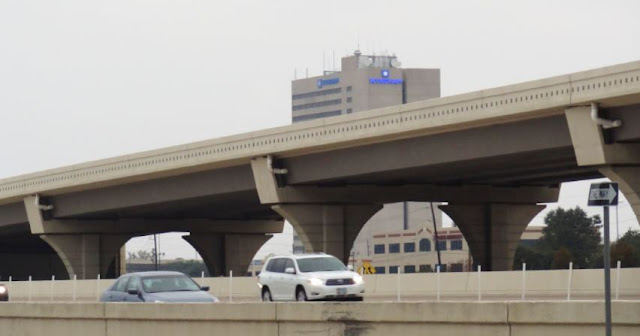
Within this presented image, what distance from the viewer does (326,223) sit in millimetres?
71812

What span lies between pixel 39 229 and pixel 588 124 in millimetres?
47761

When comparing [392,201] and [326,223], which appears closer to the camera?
[326,223]

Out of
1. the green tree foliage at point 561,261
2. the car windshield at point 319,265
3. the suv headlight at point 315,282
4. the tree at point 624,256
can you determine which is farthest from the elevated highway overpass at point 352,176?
the green tree foliage at point 561,261

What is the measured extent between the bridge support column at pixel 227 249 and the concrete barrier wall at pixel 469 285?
140ft

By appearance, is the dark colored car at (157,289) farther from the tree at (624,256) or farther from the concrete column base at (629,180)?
the tree at (624,256)

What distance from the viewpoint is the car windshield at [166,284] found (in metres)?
33.8

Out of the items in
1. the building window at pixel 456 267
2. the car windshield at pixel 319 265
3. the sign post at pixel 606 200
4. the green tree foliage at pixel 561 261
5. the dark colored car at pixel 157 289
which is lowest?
the building window at pixel 456 267

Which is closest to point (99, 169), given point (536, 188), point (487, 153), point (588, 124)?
point (536, 188)

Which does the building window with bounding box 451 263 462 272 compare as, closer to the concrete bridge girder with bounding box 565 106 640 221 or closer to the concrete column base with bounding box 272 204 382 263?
the concrete column base with bounding box 272 204 382 263

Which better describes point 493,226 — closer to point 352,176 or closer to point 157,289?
point 352,176

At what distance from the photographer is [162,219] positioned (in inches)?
3831

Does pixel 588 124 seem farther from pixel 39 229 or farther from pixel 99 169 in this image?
pixel 39 229

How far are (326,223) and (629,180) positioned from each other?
21767 millimetres

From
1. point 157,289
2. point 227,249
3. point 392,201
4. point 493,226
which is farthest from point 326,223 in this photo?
point 157,289
